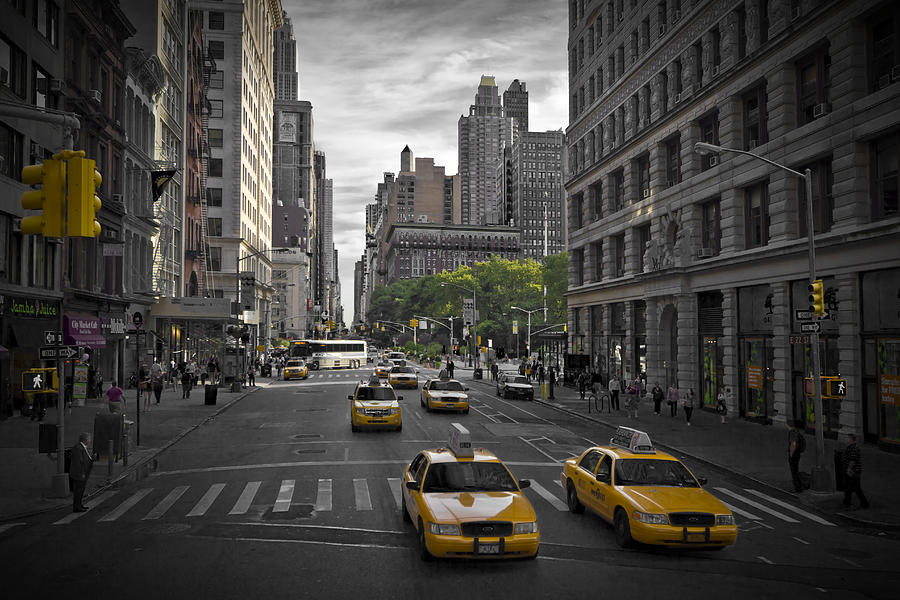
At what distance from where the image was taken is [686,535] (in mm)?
11359


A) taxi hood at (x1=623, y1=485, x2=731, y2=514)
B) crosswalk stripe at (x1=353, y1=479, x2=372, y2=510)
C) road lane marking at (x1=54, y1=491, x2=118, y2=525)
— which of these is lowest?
road lane marking at (x1=54, y1=491, x2=118, y2=525)

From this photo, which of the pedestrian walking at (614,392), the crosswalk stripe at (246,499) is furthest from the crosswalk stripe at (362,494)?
the pedestrian walking at (614,392)

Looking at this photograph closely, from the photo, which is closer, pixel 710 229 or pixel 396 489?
pixel 396 489

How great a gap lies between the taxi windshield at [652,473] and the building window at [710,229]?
83.1 ft

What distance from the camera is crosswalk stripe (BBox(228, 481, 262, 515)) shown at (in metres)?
14.5

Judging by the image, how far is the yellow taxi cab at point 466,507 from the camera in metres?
10.5

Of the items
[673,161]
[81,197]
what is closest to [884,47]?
[673,161]

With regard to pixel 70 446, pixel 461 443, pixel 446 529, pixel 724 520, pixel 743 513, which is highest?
pixel 461 443

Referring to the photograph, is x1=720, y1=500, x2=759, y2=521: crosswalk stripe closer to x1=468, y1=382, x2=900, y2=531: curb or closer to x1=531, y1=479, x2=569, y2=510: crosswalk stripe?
x1=468, y1=382, x2=900, y2=531: curb

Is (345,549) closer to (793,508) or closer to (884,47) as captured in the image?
(793,508)

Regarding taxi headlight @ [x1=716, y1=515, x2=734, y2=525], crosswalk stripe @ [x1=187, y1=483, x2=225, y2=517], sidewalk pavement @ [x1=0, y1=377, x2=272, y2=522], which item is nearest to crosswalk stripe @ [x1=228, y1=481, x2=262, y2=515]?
crosswalk stripe @ [x1=187, y1=483, x2=225, y2=517]

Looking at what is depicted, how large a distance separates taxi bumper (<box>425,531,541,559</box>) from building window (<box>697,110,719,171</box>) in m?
29.5

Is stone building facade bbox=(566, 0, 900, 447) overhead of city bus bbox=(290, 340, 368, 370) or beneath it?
overhead

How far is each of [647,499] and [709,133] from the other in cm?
2941
